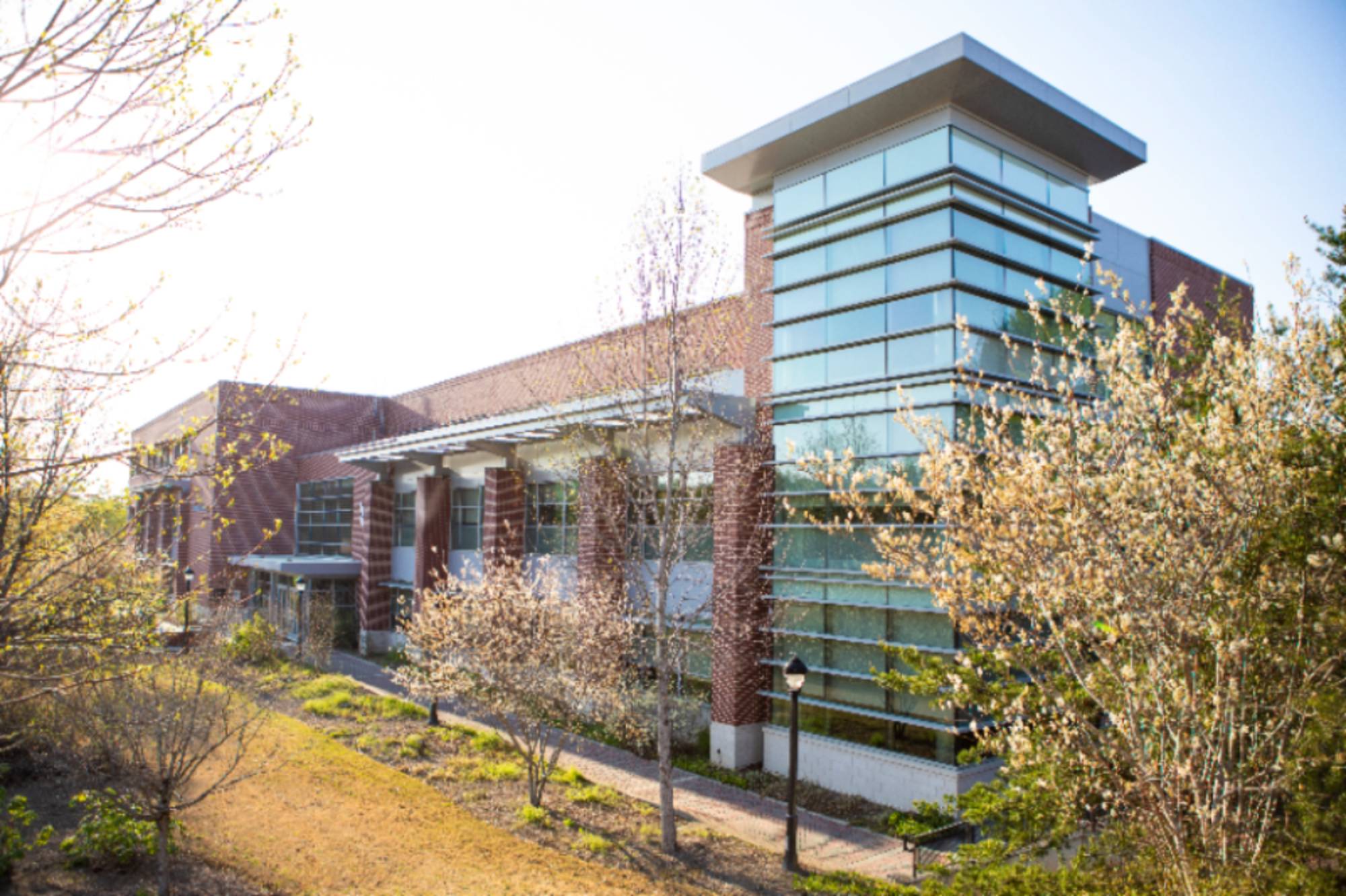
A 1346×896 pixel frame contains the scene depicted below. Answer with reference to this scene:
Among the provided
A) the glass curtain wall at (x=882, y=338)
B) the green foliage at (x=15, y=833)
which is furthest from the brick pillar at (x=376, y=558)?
the green foliage at (x=15, y=833)

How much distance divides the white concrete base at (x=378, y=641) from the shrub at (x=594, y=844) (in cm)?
2161

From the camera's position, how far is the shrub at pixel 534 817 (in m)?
14.4

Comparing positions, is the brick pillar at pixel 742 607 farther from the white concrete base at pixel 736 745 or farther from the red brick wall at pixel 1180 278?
the red brick wall at pixel 1180 278

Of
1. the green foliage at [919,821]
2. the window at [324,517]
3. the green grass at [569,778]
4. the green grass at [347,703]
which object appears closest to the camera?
the green foliage at [919,821]

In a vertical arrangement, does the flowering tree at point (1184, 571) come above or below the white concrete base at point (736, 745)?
above

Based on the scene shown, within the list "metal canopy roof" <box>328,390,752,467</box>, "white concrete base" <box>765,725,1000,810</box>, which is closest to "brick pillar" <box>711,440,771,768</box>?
"white concrete base" <box>765,725,1000,810</box>

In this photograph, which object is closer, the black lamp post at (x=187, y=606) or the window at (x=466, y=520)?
the black lamp post at (x=187, y=606)

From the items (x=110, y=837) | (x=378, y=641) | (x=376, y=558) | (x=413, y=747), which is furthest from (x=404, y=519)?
(x=110, y=837)

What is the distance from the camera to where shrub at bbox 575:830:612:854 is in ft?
43.7

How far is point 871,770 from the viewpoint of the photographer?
53.6 feet

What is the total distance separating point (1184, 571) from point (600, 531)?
18.0 meters

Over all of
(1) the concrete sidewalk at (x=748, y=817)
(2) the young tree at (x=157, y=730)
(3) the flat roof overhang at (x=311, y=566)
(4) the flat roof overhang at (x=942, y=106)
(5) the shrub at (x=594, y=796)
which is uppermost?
(4) the flat roof overhang at (x=942, y=106)

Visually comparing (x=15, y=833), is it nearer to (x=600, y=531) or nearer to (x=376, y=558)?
(x=600, y=531)

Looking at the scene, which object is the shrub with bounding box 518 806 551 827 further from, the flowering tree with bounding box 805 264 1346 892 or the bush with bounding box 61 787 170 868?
the flowering tree with bounding box 805 264 1346 892
